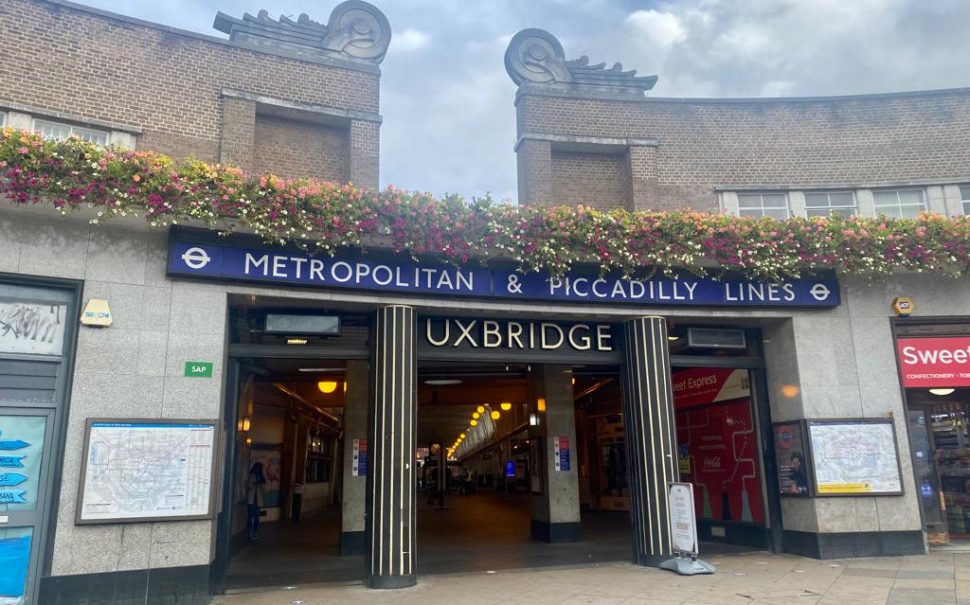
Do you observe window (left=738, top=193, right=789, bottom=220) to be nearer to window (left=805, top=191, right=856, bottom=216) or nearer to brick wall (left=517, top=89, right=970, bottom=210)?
brick wall (left=517, top=89, right=970, bottom=210)

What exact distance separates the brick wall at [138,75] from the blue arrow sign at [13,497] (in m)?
5.18

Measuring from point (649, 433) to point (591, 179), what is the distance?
529 cm

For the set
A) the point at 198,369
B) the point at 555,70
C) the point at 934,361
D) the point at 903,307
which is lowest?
the point at 198,369

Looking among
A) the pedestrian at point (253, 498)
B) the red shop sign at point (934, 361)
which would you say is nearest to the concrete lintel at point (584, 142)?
the red shop sign at point (934, 361)

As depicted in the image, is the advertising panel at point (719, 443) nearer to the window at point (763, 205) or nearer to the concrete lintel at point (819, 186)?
the window at point (763, 205)

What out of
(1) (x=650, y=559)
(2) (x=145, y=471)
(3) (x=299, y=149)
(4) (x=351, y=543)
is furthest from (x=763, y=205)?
(2) (x=145, y=471)

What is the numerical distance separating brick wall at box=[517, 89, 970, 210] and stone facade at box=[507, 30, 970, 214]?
0.06 ft

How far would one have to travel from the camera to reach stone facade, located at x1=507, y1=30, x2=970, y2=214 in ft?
42.5

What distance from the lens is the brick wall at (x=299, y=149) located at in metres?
11.4

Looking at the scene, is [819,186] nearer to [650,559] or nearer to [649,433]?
[649,433]

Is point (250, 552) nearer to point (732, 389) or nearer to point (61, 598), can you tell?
point (61, 598)

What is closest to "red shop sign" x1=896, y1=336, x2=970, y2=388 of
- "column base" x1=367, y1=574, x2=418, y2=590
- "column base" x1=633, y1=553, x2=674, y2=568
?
"column base" x1=633, y1=553, x2=674, y2=568

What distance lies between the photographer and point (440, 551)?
41.2ft

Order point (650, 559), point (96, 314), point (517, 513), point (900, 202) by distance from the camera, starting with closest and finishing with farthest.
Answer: point (96, 314) → point (650, 559) → point (900, 202) → point (517, 513)
